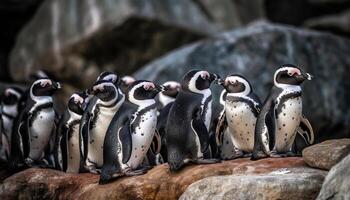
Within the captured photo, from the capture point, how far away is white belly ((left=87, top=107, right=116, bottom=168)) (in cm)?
966

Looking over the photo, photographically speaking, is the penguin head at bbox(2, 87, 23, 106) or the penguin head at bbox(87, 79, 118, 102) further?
the penguin head at bbox(2, 87, 23, 106)

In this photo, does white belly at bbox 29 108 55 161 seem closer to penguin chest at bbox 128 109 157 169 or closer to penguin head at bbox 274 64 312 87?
penguin chest at bbox 128 109 157 169

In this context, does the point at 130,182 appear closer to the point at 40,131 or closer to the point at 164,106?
the point at 40,131

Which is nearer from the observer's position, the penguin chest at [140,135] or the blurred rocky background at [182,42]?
the penguin chest at [140,135]

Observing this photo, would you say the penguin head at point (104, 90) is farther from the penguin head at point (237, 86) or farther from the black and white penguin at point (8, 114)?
the black and white penguin at point (8, 114)

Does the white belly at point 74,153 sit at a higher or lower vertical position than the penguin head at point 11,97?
lower

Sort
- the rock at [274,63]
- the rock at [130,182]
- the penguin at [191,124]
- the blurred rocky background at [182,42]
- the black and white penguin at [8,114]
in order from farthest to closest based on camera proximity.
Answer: the blurred rocky background at [182,42], the rock at [274,63], the black and white penguin at [8,114], the penguin at [191,124], the rock at [130,182]

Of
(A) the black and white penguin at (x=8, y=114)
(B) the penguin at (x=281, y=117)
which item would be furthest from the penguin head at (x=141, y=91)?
(A) the black and white penguin at (x=8, y=114)

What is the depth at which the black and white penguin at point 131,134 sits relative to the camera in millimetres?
8953

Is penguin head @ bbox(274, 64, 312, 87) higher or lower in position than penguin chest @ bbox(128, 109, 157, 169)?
higher

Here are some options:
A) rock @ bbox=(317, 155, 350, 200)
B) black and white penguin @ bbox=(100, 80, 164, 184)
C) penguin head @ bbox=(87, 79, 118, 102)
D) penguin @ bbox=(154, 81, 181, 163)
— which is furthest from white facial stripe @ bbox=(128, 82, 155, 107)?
rock @ bbox=(317, 155, 350, 200)

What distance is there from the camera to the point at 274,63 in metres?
14.7

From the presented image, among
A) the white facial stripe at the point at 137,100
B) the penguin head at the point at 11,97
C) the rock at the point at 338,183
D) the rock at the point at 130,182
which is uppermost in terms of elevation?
the white facial stripe at the point at 137,100

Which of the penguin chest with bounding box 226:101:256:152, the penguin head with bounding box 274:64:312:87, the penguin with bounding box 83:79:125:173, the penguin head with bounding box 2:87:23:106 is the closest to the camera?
the penguin head with bounding box 274:64:312:87
